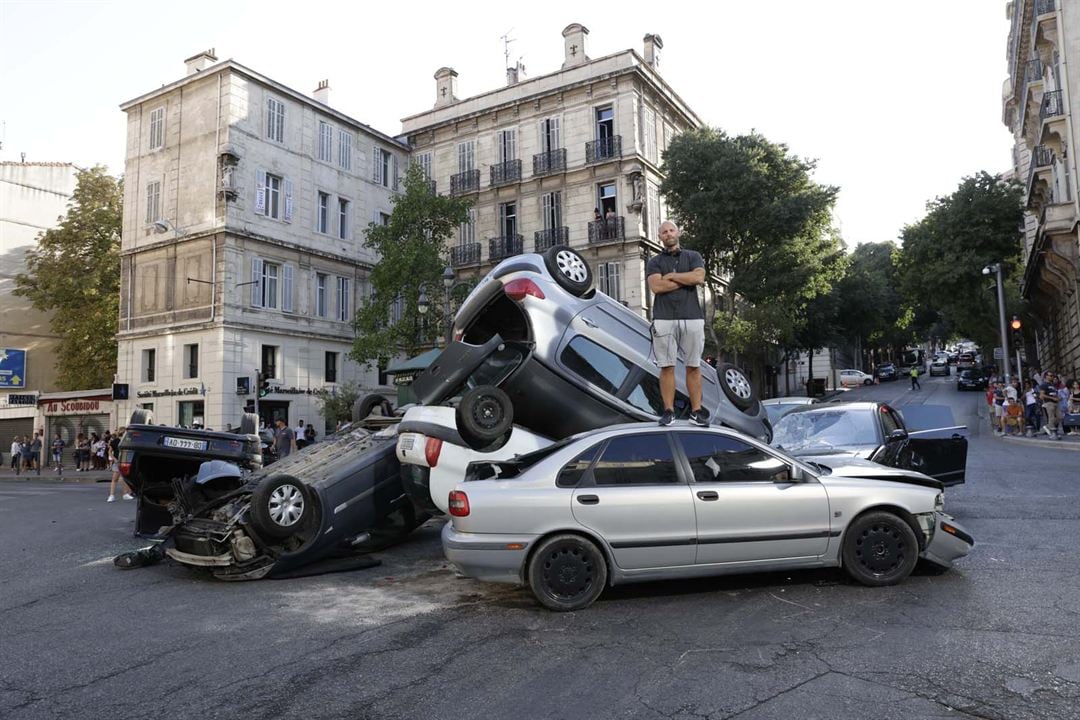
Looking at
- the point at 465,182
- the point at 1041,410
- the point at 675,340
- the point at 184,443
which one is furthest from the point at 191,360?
the point at 1041,410

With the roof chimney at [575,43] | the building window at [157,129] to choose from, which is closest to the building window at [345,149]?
the building window at [157,129]

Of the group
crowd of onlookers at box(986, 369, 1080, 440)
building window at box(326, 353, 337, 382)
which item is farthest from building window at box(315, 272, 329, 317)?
crowd of onlookers at box(986, 369, 1080, 440)

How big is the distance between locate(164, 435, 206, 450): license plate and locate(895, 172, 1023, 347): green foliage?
119 ft

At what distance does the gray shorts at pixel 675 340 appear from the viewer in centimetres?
711

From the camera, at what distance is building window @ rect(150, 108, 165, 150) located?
3331 centimetres

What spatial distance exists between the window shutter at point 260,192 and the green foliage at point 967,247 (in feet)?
104

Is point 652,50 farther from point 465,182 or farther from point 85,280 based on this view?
point 85,280

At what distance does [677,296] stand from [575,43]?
31747 millimetres

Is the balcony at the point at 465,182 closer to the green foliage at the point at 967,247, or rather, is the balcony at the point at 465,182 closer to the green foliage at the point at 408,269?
the green foliage at the point at 408,269

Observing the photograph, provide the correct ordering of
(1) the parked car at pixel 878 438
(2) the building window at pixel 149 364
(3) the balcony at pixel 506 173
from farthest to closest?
1. (3) the balcony at pixel 506 173
2. (2) the building window at pixel 149 364
3. (1) the parked car at pixel 878 438

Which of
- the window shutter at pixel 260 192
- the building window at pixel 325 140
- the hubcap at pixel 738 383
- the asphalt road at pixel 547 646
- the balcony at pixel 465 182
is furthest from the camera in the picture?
the balcony at pixel 465 182

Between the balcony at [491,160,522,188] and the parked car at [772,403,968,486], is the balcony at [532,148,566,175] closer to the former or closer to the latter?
the balcony at [491,160,522,188]

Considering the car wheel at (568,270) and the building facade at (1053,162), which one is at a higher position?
the building facade at (1053,162)

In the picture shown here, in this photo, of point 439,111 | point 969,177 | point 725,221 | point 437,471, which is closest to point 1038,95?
point 969,177
